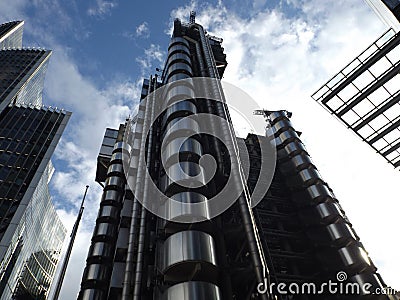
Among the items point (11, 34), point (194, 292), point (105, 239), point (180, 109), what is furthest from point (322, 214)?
point (11, 34)

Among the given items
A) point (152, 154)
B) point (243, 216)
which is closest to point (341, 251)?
point (243, 216)

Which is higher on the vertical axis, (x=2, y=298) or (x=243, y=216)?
(x=2, y=298)

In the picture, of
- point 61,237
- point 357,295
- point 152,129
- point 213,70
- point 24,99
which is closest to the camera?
point 357,295

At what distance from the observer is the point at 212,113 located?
31156 mm

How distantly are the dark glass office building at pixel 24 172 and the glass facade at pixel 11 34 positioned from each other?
1.38 ft

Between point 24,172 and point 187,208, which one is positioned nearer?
point 187,208

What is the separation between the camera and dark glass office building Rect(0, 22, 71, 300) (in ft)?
190

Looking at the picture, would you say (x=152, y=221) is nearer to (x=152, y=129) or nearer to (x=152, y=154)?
(x=152, y=154)

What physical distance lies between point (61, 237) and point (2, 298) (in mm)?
79487

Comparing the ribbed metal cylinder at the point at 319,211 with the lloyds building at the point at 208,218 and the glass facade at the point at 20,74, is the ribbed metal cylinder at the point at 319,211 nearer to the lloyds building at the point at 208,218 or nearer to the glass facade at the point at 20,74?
the lloyds building at the point at 208,218

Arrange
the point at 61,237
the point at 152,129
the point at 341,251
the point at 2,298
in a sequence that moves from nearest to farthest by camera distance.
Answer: the point at 341,251, the point at 152,129, the point at 2,298, the point at 61,237

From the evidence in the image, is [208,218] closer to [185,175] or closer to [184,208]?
[184,208]

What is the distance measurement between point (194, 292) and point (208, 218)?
17.5 ft

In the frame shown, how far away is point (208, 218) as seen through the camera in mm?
19594
